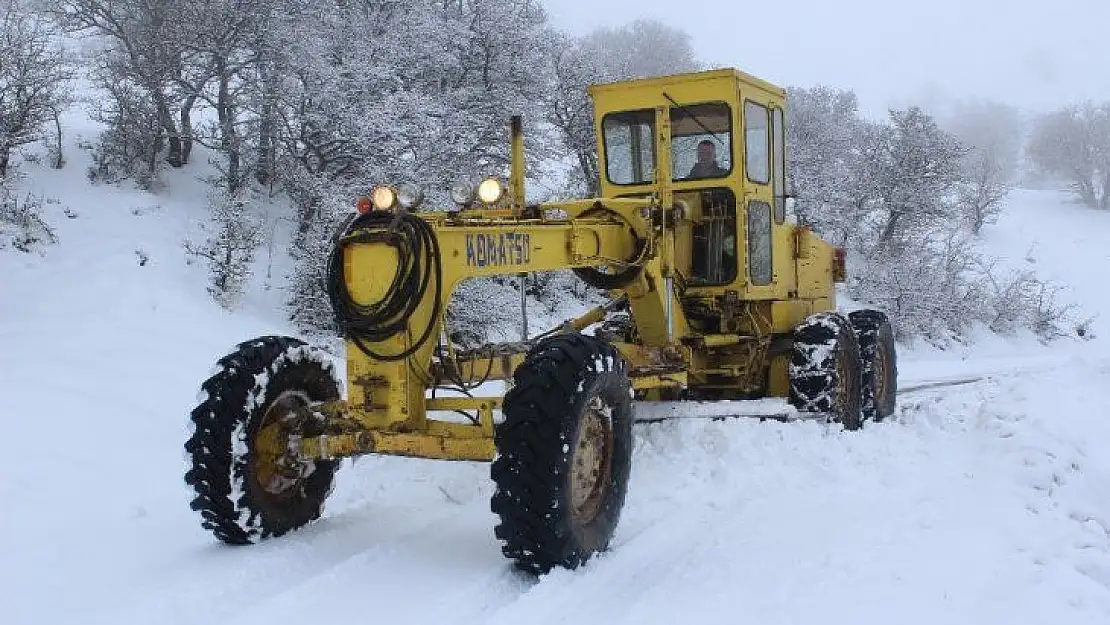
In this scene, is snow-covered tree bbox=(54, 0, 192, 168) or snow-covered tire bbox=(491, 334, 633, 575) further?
snow-covered tree bbox=(54, 0, 192, 168)

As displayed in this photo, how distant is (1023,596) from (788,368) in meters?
4.02

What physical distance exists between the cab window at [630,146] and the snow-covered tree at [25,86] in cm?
770

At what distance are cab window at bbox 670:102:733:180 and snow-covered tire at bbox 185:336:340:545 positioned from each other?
3.80 metres

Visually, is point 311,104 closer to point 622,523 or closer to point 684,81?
point 684,81

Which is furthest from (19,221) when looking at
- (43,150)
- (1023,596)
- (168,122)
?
(1023,596)

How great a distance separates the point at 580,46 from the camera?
988 inches

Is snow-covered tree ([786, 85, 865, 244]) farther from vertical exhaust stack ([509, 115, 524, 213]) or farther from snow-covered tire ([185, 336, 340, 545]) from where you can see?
snow-covered tire ([185, 336, 340, 545])

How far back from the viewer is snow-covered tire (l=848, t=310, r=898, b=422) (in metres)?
8.97

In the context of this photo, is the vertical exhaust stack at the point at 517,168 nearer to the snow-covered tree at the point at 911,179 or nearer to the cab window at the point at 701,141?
the cab window at the point at 701,141

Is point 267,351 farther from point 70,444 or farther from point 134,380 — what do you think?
point 134,380

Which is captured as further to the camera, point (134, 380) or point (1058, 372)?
point (1058, 372)

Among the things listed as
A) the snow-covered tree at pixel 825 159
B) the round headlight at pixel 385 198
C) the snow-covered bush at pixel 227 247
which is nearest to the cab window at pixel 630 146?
the round headlight at pixel 385 198

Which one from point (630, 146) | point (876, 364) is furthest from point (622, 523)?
point (876, 364)

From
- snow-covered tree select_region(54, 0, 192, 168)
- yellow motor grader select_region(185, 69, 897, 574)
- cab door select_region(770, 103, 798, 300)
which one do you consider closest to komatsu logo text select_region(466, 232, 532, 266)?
yellow motor grader select_region(185, 69, 897, 574)
